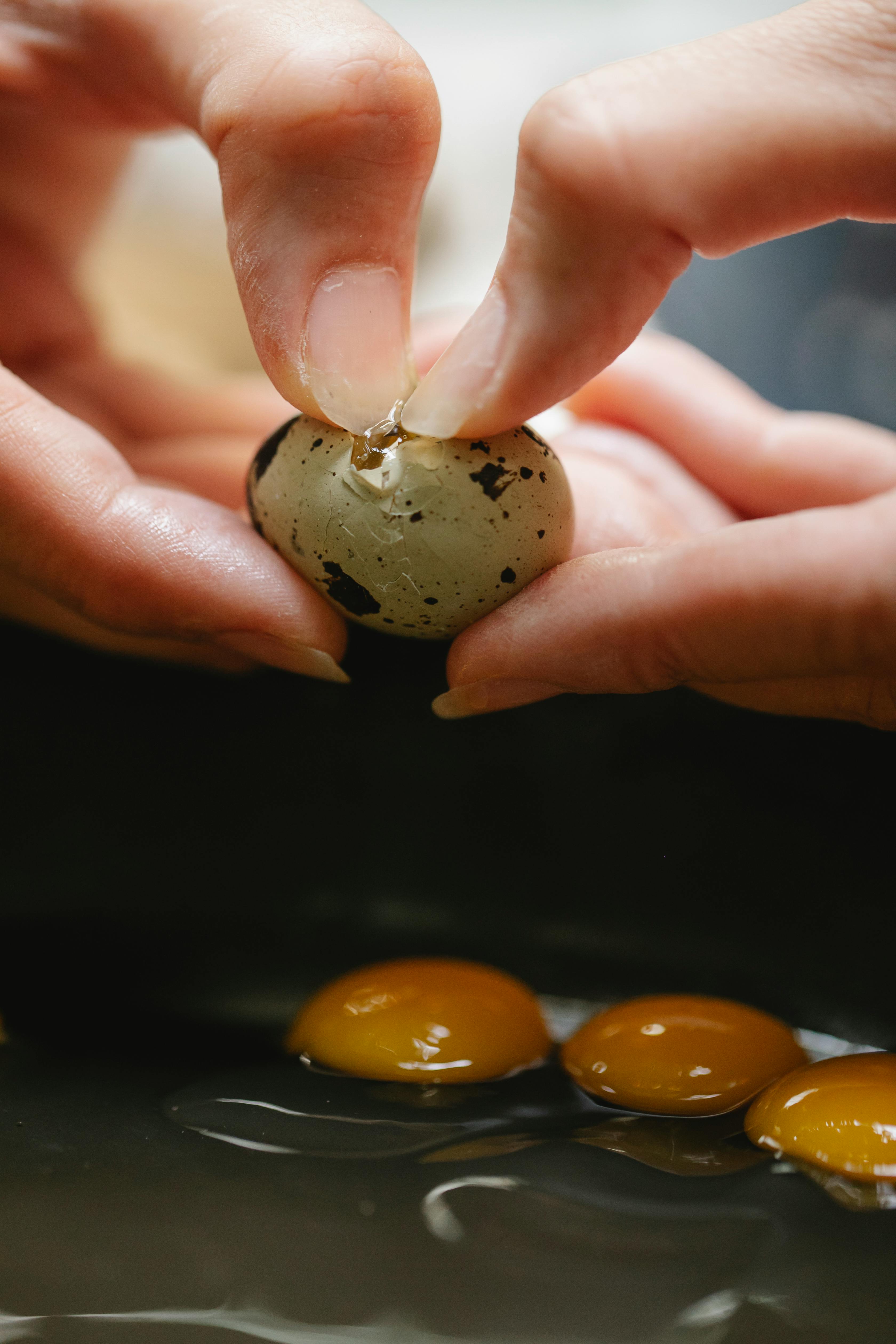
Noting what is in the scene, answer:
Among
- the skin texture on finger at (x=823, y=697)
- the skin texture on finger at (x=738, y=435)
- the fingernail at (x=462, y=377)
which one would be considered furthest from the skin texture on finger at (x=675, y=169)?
the skin texture on finger at (x=738, y=435)

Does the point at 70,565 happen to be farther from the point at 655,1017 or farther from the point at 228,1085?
the point at 655,1017

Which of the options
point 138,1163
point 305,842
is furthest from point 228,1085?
point 305,842

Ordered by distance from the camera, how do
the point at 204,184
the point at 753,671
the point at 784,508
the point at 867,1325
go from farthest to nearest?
the point at 204,184 → the point at 784,508 → the point at 753,671 → the point at 867,1325

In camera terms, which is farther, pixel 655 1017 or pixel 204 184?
pixel 204 184

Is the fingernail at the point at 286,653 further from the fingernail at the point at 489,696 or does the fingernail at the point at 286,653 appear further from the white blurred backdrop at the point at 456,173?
the white blurred backdrop at the point at 456,173

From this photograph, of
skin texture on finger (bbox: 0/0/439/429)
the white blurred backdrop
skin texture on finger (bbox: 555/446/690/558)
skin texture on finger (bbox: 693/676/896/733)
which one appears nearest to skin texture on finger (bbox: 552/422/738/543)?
skin texture on finger (bbox: 555/446/690/558)

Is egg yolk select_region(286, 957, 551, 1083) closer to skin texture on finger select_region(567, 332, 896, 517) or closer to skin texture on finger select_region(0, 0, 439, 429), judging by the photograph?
skin texture on finger select_region(0, 0, 439, 429)

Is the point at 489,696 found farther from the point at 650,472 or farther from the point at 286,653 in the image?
the point at 650,472

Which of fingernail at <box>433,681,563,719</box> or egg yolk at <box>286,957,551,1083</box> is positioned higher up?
fingernail at <box>433,681,563,719</box>
